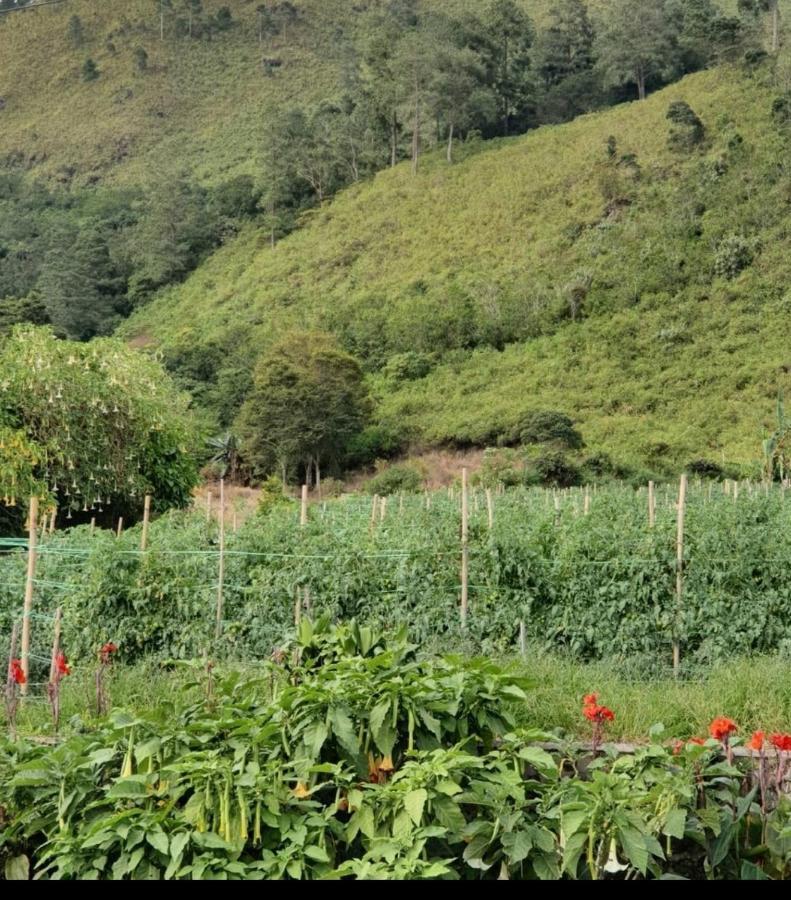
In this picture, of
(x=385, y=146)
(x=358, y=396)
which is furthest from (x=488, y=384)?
(x=385, y=146)

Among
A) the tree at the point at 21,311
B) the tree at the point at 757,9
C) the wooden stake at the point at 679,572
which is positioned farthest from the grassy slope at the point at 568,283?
the wooden stake at the point at 679,572

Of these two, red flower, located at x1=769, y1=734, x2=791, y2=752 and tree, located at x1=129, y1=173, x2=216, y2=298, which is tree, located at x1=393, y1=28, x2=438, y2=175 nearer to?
tree, located at x1=129, y1=173, x2=216, y2=298

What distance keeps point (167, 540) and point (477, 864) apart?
7694 millimetres

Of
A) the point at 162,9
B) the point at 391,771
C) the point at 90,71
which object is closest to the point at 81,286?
the point at 90,71

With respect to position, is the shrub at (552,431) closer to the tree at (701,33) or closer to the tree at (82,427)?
the tree at (82,427)

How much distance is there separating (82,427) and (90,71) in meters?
87.6

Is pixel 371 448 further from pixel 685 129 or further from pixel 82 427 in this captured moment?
pixel 685 129

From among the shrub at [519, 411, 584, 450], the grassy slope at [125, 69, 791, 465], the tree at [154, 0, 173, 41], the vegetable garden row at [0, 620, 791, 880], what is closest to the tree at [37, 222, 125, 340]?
the grassy slope at [125, 69, 791, 465]

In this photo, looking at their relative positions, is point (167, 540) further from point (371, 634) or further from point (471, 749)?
point (471, 749)

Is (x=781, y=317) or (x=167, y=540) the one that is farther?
(x=781, y=317)

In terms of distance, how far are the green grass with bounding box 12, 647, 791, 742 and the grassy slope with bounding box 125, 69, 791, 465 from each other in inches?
1099

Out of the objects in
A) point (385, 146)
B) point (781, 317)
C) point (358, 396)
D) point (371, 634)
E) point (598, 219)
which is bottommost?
point (371, 634)

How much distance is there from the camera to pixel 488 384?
146ft

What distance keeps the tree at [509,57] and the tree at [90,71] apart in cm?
4014
